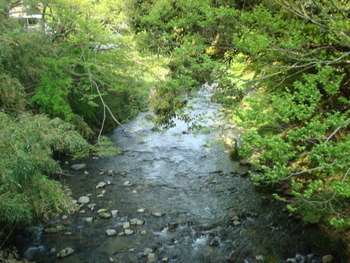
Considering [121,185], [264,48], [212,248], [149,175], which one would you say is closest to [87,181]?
[121,185]

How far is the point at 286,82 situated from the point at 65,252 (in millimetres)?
7121

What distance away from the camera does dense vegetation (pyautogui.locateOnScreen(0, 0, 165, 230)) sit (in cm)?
496

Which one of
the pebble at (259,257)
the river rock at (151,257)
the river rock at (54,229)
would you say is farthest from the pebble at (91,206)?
the pebble at (259,257)

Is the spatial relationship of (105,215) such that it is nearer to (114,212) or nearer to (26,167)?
(114,212)

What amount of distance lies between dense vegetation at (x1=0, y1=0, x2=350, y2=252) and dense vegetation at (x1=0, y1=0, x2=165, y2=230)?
0.04 metres

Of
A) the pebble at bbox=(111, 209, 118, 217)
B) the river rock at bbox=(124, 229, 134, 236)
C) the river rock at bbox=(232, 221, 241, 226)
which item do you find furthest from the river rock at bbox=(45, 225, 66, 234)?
the river rock at bbox=(232, 221, 241, 226)

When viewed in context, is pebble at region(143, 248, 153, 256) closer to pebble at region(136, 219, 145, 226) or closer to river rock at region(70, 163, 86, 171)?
pebble at region(136, 219, 145, 226)

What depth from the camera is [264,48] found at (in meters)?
5.87

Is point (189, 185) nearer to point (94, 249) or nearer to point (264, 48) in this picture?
point (94, 249)

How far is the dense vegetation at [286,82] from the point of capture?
4.59 meters

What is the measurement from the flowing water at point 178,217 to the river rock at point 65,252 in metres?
0.12

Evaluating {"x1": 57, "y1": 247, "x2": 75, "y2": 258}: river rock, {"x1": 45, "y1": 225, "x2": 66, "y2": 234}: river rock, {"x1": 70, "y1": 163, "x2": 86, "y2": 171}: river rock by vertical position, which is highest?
{"x1": 57, "y1": 247, "x2": 75, "y2": 258}: river rock

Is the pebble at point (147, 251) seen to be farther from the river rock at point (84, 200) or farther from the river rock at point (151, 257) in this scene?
the river rock at point (84, 200)

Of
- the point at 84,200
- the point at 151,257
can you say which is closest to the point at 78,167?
the point at 84,200
